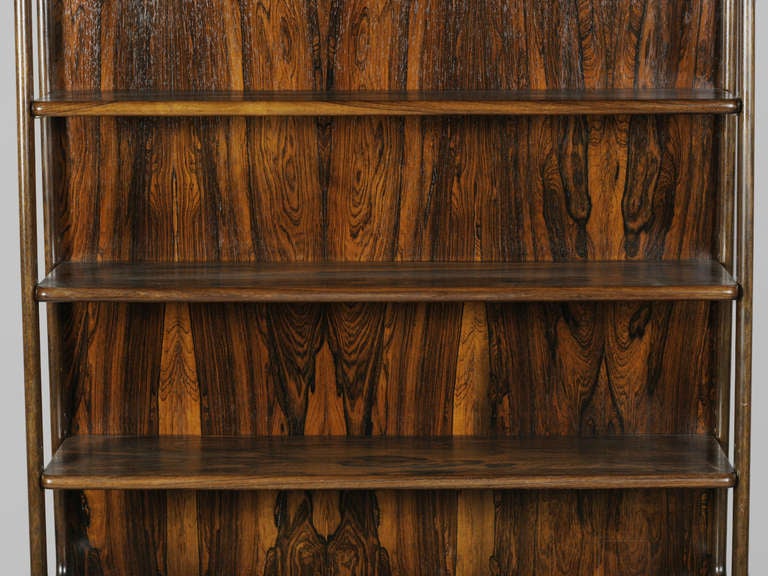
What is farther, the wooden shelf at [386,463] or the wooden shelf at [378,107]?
the wooden shelf at [386,463]

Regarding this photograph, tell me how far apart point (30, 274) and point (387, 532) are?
3.28ft

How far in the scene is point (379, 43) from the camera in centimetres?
313

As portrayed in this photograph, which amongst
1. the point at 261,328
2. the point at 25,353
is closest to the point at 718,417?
the point at 261,328

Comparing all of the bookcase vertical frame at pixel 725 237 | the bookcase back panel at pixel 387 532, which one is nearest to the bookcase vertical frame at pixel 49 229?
the bookcase back panel at pixel 387 532

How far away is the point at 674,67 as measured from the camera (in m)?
3.14

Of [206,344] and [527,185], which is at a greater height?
[527,185]

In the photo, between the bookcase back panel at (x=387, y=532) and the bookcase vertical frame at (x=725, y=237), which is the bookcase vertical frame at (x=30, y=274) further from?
the bookcase vertical frame at (x=725, y=237)

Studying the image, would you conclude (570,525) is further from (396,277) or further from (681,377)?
(396,277)

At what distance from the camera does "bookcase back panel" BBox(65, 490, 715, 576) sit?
3279 mm

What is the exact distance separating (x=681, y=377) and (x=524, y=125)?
26.2 inches

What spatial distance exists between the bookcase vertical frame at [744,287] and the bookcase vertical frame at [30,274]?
141 cm

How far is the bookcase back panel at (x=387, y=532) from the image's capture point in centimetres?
328

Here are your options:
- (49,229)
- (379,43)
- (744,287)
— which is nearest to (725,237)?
(744,287)

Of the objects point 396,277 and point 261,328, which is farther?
point 261,328
